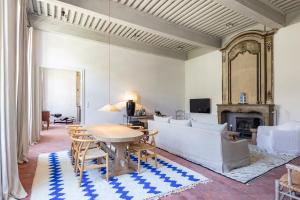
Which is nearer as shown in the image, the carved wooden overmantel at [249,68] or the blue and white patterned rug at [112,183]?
the blue and white patterned rug at [112,183]

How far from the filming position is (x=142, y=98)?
25.7 feet

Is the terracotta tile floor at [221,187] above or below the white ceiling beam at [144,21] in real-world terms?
below

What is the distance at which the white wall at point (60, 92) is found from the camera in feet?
34.0

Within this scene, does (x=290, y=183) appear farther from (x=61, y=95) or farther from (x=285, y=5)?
(x=61, y=95)

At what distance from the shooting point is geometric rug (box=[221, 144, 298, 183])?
296 centimetres

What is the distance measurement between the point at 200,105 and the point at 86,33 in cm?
535

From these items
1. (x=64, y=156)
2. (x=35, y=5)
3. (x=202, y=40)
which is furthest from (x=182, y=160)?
(x=35, y=5)

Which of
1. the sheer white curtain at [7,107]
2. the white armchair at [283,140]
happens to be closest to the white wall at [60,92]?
the sheer white curtain at [7,107]

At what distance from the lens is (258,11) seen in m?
4.48

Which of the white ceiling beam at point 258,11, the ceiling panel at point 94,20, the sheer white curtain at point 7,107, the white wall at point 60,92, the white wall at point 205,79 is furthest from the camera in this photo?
the white wall at point 60,92

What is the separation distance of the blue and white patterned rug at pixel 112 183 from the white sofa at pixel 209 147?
410 mm

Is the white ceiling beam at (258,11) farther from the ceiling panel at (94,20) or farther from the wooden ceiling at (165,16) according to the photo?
the ceiling panel at (94,20)

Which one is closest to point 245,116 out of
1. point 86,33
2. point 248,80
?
point 248,80

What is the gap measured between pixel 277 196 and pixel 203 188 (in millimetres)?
897
